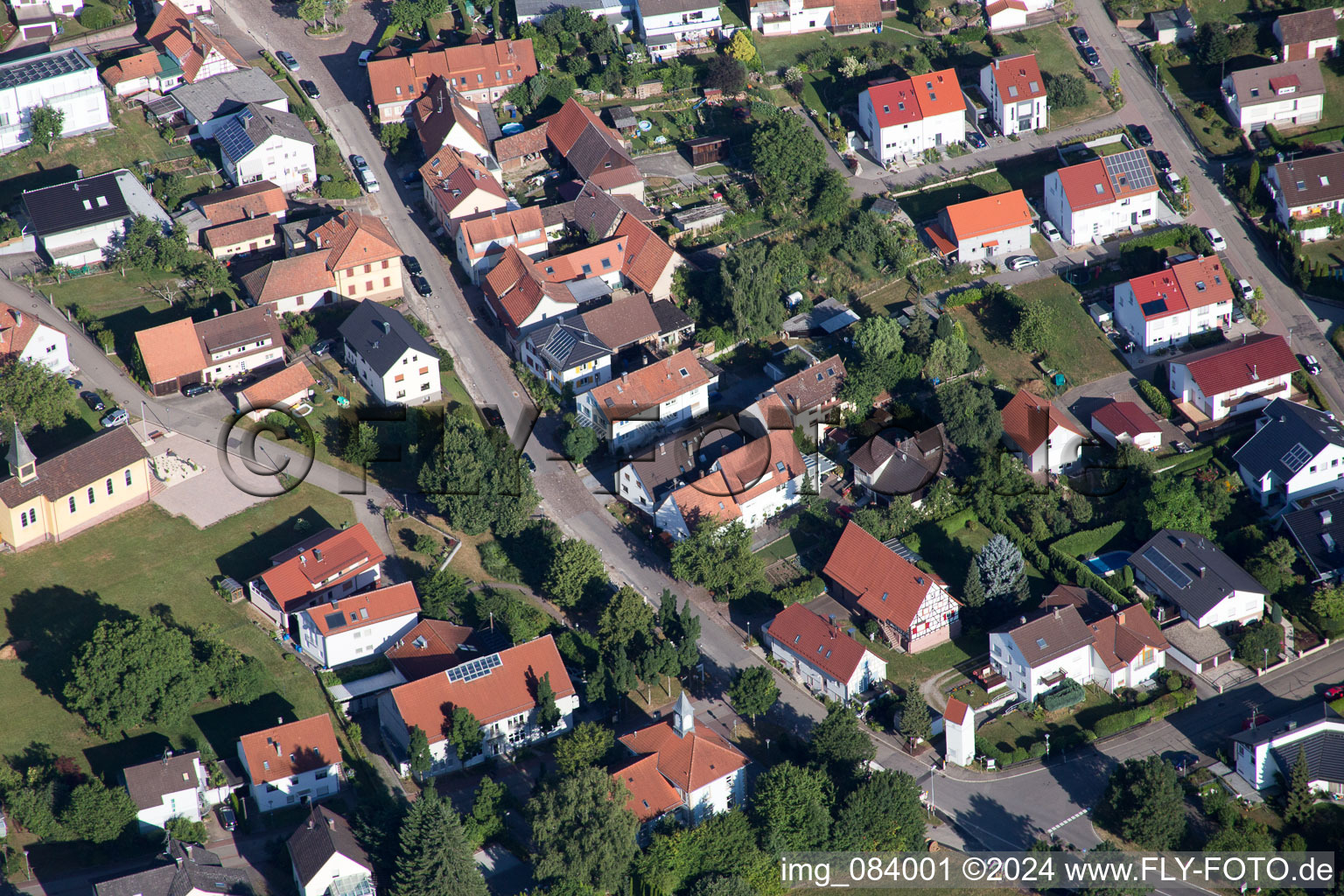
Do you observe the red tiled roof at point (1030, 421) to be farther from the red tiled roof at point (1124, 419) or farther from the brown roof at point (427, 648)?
the brown roof at point (427, 648)

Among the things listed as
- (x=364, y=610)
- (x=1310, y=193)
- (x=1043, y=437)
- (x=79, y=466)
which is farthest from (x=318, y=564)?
(x=1310, y=193)

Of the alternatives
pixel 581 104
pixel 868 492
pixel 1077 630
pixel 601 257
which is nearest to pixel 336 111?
pixel 581 104

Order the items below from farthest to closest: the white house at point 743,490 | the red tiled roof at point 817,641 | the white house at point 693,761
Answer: the white house at point 743,490 → the red tiled roof at point 817,641 → the white house at point 693,761

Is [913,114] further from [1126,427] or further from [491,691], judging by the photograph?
[491,691]

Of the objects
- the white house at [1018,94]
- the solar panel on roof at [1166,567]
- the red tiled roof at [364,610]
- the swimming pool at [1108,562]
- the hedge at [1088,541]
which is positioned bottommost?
the swimming pool at [1108,562]

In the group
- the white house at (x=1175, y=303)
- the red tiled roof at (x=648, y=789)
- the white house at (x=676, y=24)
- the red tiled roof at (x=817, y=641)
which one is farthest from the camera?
the white house at (x=676, y=24)

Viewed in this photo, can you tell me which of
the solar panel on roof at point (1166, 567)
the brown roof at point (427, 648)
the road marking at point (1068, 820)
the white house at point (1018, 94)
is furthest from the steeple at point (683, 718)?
the white house at point (1018, 94)

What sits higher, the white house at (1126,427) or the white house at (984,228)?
the white house at (984,228)
